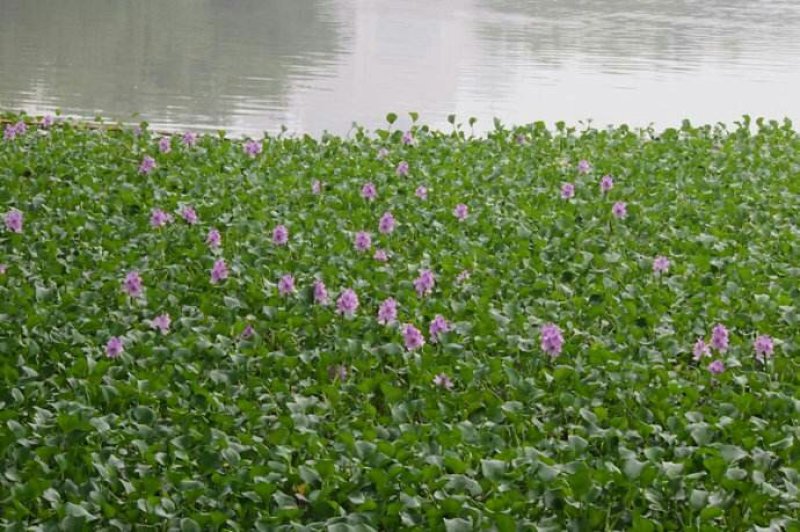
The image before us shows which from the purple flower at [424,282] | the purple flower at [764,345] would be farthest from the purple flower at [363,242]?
the purple flower at [764,345]

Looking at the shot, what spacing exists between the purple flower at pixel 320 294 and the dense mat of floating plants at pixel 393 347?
0.13 ft

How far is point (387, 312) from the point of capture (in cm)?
285

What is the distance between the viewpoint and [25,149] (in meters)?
4.83

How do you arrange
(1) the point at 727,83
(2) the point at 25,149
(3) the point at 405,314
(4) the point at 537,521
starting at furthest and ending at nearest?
(1) the point at 727,83 < (2) the point at 25,149 < (3) the point at 405,314 < (4) the point at 537,521

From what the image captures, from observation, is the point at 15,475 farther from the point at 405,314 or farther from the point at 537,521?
the point at 405,314

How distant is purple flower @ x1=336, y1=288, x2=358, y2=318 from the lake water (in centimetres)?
386

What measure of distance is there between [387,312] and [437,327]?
16 centimetres

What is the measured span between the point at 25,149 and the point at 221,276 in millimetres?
2058

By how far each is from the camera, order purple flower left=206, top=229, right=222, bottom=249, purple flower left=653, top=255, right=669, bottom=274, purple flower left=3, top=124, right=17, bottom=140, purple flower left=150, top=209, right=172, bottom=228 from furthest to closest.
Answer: purple flower left=3, top=124, right=17, bottom=140
purple flower left=150, top=209, right=172, bottom=228
purple flower left=206, top=229, right=222, bottom=249
purple flower left=653, top=255, right=669, bottom=274

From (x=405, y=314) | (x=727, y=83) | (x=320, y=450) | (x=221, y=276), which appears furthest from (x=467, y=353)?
(x=727, y=83)

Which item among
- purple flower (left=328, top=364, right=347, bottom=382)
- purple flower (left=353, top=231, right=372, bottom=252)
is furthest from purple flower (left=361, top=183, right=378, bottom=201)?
purple flower (left=328, top=364, right=347, bottom=382)

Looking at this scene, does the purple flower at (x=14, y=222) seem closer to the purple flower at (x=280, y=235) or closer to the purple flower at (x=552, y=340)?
the purple flower at (x=280, y=235)

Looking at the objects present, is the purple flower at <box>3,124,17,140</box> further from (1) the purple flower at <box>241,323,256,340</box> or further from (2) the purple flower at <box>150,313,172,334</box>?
(1) the purple flower at <box>241,323,256,340</box>

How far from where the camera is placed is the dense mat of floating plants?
208 centimetres
